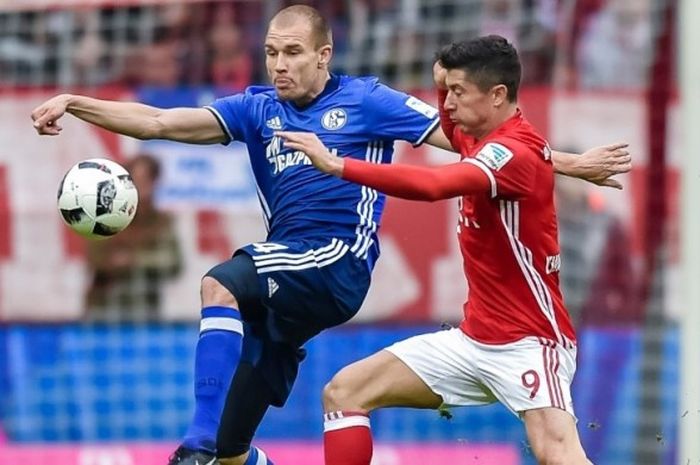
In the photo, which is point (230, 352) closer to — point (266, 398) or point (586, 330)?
point (266, 398)

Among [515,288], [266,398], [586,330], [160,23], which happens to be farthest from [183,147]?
[515,288]

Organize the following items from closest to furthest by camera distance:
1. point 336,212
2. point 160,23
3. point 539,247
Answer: point 539,247
point 336,212
point 160,23

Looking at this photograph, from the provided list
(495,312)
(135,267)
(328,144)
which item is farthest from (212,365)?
(135,267)

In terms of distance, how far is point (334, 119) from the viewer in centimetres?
764

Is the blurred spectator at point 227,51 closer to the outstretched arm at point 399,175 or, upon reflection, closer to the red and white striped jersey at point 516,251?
the red and white striped jersey at point 516,251

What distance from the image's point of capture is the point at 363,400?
720cm

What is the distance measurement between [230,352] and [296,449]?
13.3ft

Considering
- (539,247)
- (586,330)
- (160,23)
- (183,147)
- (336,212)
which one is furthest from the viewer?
(160,23)

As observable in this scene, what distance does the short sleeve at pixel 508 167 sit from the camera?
6730mm

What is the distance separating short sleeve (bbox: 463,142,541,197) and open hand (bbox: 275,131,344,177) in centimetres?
63

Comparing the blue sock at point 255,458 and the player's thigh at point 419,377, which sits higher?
the player's thigh at point 419,377

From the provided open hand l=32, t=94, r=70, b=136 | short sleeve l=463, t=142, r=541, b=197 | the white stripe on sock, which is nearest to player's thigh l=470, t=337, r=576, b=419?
the white stripe on sock

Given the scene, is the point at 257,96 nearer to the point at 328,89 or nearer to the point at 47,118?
the point at 328,89

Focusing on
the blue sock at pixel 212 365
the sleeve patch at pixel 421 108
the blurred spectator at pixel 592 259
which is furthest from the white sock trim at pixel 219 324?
the blurred spectator at pixel 592 259
